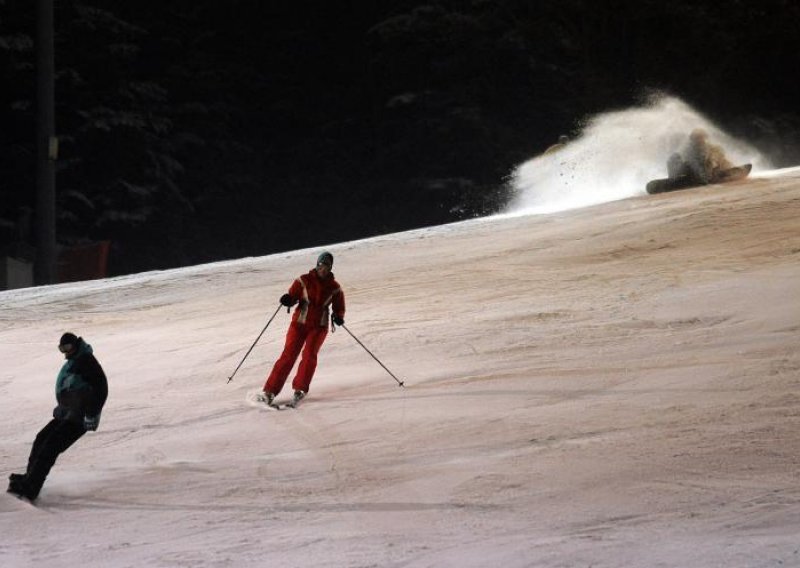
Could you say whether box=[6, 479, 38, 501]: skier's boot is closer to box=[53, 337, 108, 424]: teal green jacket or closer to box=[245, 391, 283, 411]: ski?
box=[53, 337, 108, 424]: teal green jacket

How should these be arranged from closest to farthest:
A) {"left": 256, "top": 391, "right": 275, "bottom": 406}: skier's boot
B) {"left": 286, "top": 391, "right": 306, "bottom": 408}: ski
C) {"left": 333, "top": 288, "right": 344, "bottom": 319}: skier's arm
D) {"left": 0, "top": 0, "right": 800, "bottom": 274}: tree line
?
{"left": 286, "top": 391, "right": 306, "bottom": 408}: ski, {"left": 256, "top": 391, "right": 275, "bottom": 406}: skier's boot, {"left": 333, "top": 288, "right": 344, "bottom": 319}: skier's arm, {"left": 0, "top": 0, "right": 800, "bottom": 274}: tree line

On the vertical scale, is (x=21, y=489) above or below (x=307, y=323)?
below

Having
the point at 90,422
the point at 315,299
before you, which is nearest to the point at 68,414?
the point at 90,422

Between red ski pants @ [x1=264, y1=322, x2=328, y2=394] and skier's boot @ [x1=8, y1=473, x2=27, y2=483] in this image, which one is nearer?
skier's boot @ [x1=8, y1=473, x2=27, y2=483]

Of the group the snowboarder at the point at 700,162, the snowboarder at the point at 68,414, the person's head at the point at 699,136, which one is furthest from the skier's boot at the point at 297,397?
the person's head at the point at 699,136

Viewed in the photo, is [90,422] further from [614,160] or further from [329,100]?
[329,100]

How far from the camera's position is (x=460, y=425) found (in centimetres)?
999

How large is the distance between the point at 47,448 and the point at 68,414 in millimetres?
263

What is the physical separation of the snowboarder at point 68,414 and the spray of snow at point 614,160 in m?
16.3

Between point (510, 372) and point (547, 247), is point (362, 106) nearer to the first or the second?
point (547, 247)

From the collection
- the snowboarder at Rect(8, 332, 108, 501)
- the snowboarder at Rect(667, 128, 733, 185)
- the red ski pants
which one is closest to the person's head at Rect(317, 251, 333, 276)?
the red ski pants

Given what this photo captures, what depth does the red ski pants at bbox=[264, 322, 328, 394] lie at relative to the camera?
11.3 metres

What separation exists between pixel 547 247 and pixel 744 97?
23.1 metres

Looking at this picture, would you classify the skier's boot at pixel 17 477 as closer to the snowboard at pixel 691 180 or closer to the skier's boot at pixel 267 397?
the skier's boot at pixel 267 397
